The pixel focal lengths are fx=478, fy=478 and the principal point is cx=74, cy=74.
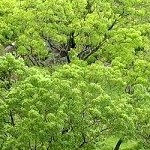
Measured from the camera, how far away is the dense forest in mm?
19719

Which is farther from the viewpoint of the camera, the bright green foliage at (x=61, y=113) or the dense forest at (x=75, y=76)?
the dense forest at (x=75, y=76)

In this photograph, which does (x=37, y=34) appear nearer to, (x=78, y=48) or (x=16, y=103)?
(x=78, y=48)

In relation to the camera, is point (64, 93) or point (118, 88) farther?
point (118, 88)

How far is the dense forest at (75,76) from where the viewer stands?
19719 mm

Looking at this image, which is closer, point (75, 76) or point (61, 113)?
point (61, 113)

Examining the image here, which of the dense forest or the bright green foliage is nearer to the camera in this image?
the bright green foliage

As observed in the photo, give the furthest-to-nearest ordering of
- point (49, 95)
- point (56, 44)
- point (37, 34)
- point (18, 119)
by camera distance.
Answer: point (56, 44) → point (37, 34) → point (18, 119) → point (49, 95)

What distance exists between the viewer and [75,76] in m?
21.2

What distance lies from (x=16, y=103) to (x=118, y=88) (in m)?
5.88

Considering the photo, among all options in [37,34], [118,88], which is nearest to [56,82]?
[118,88]

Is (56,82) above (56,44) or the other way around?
above

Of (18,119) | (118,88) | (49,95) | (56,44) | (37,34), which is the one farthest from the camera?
(56,44)

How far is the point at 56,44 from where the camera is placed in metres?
31.2

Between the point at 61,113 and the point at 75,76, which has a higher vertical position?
the point at 75,76
